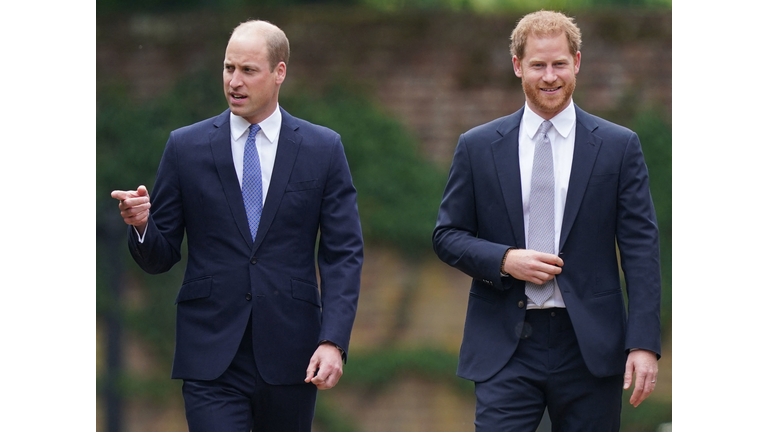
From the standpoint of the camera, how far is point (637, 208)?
4.04 meters

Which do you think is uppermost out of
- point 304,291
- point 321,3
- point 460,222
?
point 321,3

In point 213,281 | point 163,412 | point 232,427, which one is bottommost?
point 163,412

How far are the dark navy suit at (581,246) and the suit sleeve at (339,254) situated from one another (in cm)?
36

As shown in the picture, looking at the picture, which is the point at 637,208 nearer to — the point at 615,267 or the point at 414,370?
the point at 615,267

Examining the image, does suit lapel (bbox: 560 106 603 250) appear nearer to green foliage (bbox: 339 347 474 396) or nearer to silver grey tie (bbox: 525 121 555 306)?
silver grey tie (bbox: 525 121 555 306)

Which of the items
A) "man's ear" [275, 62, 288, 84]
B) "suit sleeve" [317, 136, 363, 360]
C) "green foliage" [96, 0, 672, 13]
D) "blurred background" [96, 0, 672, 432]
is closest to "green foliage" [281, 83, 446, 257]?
"blurred background" [96, 0, 672, 432]

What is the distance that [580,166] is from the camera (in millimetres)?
4062

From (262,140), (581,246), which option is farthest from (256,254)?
A: (581,246)

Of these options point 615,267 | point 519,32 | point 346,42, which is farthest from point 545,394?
point 346,42

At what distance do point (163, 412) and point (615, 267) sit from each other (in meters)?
4.19

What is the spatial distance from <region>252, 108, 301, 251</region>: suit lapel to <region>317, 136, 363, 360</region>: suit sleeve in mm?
171

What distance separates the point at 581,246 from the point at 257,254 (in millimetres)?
1260

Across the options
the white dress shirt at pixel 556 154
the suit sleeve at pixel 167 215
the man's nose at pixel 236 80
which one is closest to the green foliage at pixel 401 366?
the suit sleeve at pixel 167 215

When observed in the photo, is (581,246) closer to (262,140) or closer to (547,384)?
(547,384)
